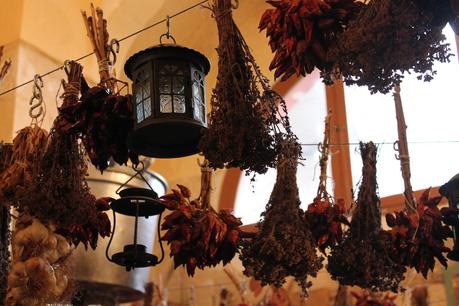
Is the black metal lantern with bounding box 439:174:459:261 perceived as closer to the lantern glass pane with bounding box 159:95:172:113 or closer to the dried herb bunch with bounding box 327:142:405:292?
the dried herb bunch with bounding box 327:142:405:292

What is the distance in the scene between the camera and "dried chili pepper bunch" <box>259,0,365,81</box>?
1773 millimetres

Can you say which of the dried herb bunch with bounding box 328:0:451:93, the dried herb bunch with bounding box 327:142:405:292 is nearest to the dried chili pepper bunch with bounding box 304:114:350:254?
the dried herb bunch with bounding box 327:142:405:292

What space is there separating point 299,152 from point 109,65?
593mm

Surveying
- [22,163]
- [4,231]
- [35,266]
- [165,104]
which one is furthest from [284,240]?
[4,231]

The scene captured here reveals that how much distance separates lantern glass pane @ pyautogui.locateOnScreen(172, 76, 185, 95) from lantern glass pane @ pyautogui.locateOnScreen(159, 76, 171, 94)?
0.5 inches

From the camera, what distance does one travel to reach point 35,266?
2.08 metres

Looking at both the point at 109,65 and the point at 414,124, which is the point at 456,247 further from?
the point at 414,124

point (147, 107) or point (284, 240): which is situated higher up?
point (147, 107)

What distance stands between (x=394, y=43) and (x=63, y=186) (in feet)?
3.11

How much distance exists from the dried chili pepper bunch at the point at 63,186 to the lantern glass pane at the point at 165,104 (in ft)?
1.14

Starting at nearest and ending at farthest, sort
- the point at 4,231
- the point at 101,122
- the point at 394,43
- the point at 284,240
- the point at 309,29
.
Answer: the point at 394,43 < the point at 309,29 < the point at 284,240 < the point at 101,122 < the point at 4,231

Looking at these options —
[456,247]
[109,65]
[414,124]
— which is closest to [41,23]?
[109,65]

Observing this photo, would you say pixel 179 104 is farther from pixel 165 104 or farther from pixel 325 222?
pixel 325 222

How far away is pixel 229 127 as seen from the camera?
1.77 metres
